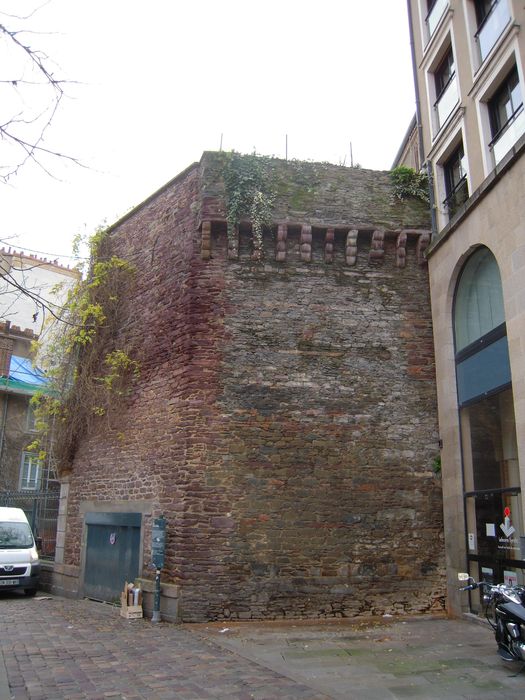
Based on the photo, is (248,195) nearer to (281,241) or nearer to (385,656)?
(281,241)

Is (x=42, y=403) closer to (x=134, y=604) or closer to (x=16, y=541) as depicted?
(x=16, y=541)

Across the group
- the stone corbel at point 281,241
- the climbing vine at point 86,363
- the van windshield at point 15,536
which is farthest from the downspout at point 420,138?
the van windshield at point 15,536

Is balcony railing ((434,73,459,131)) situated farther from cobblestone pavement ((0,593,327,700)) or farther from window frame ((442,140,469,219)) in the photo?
cobblestone pavement ((0,593,327,700))

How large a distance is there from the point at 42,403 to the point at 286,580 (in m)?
7.51

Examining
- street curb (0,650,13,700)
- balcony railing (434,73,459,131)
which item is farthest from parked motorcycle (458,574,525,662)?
balcony railing (434,73,459,131)

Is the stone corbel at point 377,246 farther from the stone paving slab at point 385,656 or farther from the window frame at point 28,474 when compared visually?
the window frame at point 28,474

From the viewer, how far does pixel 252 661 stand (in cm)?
693

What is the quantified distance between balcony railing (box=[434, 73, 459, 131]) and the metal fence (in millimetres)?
12322

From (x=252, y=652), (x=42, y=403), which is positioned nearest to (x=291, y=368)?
(x=252, y=652)

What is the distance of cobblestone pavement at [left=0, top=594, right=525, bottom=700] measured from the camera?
18.8 feet

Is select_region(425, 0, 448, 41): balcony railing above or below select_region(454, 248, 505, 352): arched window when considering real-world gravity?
above

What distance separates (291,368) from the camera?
422 inches

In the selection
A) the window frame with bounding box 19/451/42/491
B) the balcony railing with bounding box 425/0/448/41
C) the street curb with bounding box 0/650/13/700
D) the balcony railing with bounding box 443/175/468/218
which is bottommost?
the street curb with bounding box 0/650/13/700

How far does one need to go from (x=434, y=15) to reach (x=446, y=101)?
2146mm
